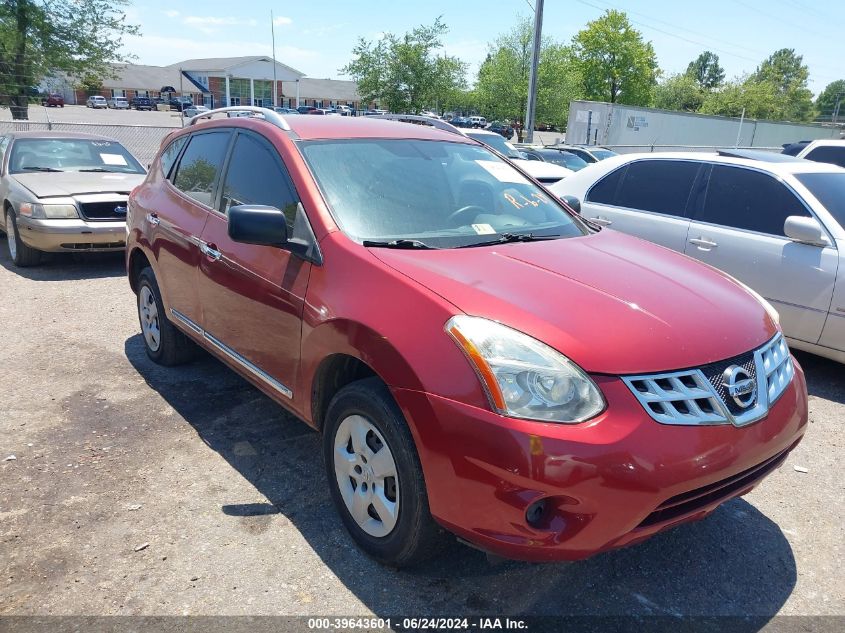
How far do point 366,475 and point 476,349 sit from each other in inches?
31.9

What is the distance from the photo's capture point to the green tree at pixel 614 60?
5744 centimetres

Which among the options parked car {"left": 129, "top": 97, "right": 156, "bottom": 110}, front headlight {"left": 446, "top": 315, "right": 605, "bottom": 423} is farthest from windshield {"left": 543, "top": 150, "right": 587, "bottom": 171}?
parked car {"left": 129, "top": 97, "right": 156, "bottom": 110}

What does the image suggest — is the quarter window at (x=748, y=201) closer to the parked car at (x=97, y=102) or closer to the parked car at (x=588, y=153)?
the parked car at (x=588, y=153)

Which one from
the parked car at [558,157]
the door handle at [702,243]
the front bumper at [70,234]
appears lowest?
the front bumper at [70,234]

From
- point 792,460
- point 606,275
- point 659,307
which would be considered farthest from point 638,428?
point 792,460

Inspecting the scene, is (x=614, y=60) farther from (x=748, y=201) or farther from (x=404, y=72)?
(x=748, y=201)

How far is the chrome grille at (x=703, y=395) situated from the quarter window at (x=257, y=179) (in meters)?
1.83

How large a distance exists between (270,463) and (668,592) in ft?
6.85

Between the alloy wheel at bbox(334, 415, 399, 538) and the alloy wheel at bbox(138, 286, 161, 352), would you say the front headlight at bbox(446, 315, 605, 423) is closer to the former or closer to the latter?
the alloy wheel at bbox(334, 415, 399, 538)

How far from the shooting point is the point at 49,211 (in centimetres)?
743

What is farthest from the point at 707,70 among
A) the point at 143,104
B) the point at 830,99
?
the point at 143,104

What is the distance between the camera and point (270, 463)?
3.59 m

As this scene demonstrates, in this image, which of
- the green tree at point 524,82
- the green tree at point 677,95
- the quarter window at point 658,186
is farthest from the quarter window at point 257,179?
the green tree at point 677,95

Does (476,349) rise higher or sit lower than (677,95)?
lower
